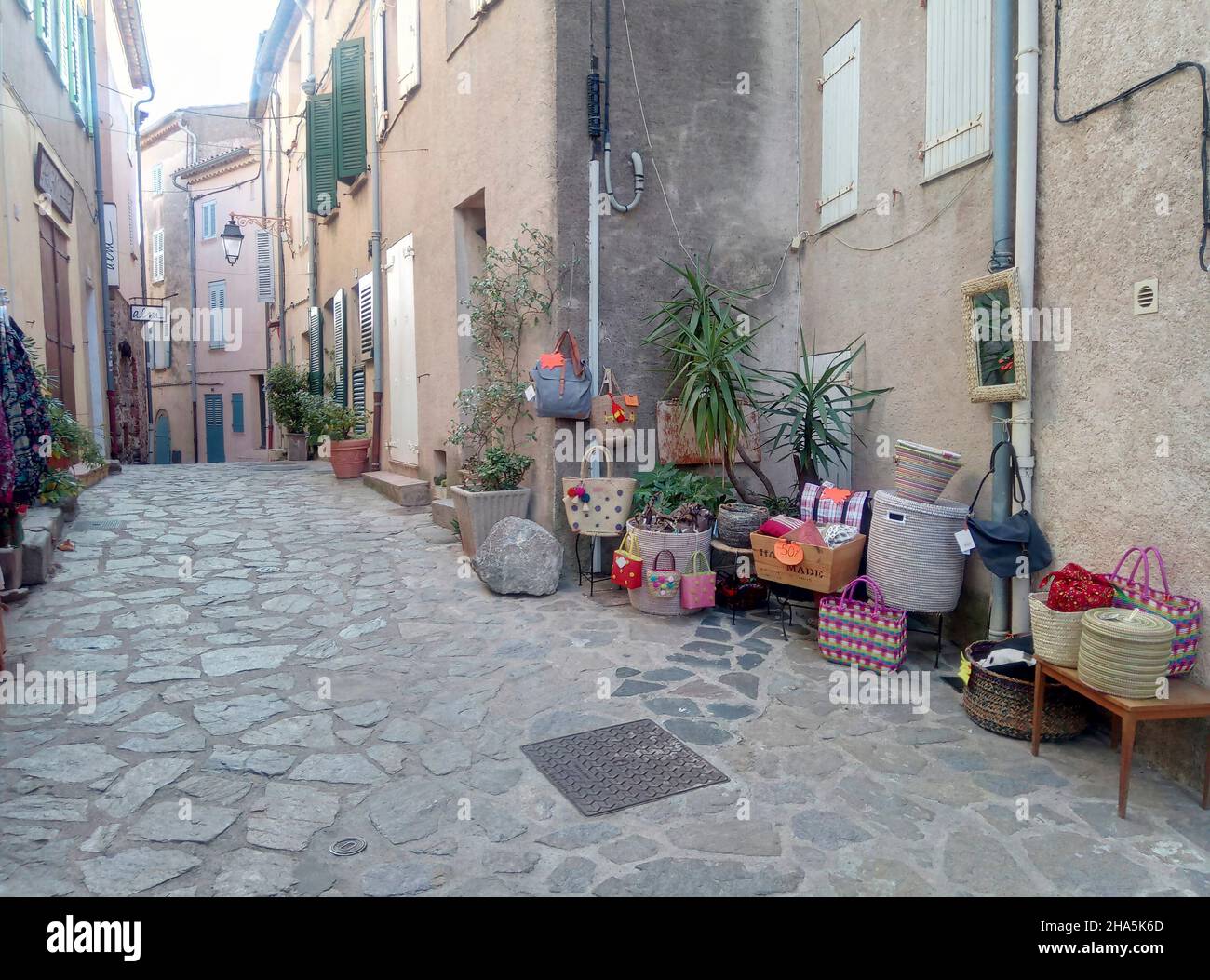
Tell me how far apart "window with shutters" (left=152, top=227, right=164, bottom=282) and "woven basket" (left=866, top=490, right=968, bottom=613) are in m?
26.1

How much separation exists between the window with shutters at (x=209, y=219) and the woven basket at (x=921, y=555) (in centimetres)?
2338

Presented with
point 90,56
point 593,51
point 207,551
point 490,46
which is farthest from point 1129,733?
point 90,56

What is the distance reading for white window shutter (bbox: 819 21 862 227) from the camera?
5898 millimetres

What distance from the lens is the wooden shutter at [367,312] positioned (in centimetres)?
1099

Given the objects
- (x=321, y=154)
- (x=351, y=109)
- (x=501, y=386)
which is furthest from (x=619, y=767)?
(x=321, y=154)

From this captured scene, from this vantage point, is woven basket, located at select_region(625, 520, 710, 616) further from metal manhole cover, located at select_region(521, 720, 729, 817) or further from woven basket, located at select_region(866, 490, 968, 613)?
metal manhole cover, located at select_region(521, 720, 729, 817)

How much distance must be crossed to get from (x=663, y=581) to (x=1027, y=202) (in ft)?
9.82

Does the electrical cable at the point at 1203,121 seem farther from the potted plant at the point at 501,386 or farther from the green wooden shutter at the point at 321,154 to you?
the green wooden shutter at the point at 321,154

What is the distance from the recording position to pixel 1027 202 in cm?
417

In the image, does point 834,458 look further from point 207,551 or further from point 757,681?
point 207,551

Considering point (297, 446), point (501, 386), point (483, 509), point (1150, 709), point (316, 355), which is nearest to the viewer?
point (1150, 709)

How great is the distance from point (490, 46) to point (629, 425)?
372cm

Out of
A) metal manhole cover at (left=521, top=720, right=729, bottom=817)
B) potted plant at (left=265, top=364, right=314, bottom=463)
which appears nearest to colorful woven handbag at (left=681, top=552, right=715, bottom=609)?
metal manhole cover at (left=521, top=720, right=729, bottom=817)

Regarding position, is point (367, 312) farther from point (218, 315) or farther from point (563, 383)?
point (218, 315)
